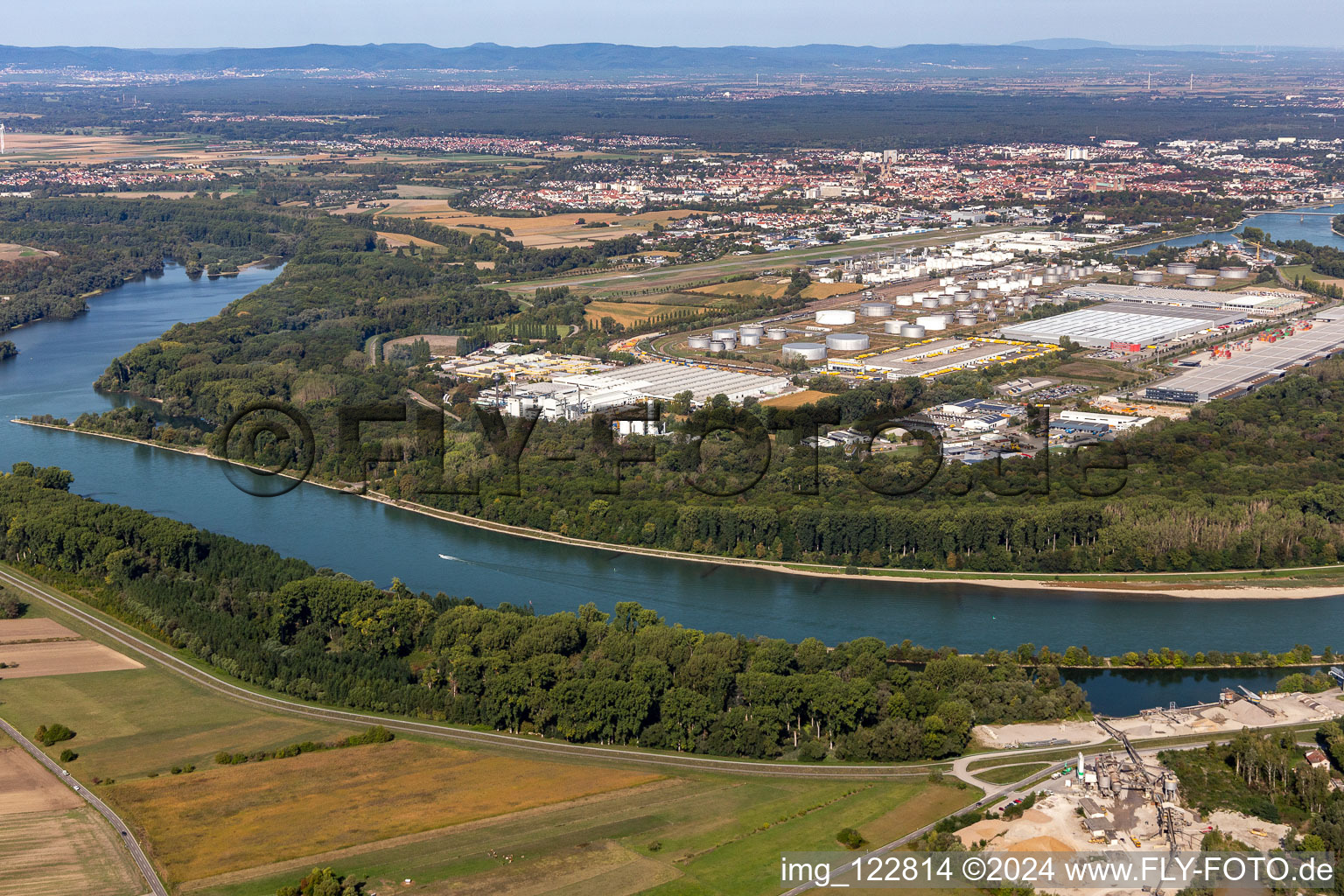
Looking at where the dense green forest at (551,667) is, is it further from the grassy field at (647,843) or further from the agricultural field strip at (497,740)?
the grassy field at (647,843)

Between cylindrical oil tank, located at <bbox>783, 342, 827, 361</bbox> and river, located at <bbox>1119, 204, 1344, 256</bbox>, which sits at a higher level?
river, located at <bbox>1119, 204, 1344, 256</bbox>

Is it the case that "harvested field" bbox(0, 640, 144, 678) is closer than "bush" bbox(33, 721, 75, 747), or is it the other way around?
"bush" bbox(33, 721, 75, 747)

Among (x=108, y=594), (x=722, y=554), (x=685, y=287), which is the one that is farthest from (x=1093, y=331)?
(x=108, y=594)

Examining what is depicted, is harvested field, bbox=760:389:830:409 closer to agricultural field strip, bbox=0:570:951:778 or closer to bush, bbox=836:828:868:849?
agricultural field strip, bbox=0:570:951:778

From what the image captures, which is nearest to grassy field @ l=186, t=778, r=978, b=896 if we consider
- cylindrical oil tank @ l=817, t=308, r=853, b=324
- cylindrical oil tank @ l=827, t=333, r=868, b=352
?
cylindrical oil tank @ l=827, t=333, r=868, b=352

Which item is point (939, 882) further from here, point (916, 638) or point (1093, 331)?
point (1093, 331)

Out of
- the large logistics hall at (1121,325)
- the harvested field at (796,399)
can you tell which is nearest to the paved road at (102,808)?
the harvested field at (796,399)

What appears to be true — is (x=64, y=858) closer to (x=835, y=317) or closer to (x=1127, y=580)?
(x=1127, y=580)
